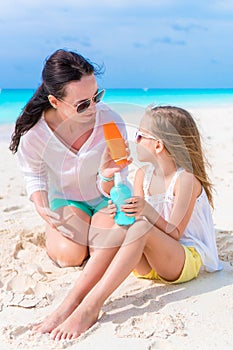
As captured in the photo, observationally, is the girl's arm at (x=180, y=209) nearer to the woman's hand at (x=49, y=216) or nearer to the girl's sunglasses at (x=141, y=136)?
Result: the girl's sunglasses at (x=141, y=136)

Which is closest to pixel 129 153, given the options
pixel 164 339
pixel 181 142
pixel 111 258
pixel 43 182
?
pixel 181 142

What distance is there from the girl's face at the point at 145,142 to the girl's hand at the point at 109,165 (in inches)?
5.8

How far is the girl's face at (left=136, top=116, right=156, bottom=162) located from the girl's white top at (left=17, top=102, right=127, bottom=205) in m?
0.32

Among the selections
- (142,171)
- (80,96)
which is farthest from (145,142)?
(80,96)

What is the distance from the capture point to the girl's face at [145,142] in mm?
2559

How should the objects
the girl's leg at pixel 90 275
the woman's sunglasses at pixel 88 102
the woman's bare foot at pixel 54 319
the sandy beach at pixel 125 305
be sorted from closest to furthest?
the sandy beach at pixel 125 305, the woman's bare foot at pixel 54 319, the girl's leg at pixel 90 275, the woman's sunglasses at pixel 88 102

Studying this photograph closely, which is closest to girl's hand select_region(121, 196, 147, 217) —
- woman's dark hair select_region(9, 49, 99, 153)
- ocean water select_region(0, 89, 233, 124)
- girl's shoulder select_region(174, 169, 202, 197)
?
girl's shoulder select_region(174, 169, 202, 197)

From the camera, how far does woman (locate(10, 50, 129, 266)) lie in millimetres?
2842

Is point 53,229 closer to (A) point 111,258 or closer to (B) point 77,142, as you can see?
(B) point 77,142

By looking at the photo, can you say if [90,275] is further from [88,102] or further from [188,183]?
[88,102]

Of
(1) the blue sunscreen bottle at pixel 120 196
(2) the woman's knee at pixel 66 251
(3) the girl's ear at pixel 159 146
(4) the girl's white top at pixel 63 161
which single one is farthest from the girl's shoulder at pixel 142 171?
(2) the woman's knee at pixel 66 251

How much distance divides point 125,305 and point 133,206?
0.45 metres

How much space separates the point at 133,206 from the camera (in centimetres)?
221

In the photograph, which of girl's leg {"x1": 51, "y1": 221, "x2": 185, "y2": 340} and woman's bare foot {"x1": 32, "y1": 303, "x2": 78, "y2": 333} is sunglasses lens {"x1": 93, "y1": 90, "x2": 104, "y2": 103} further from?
woman's bare foot {"x1": 32, "y1": 303, "x2": 78, "y2": 333}
